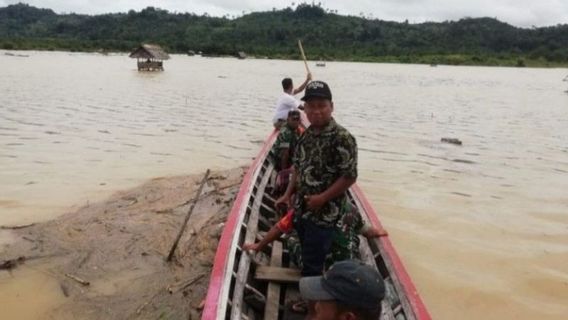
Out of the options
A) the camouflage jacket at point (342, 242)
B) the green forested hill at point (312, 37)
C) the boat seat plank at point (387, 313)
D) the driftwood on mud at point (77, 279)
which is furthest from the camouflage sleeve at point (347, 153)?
the green forested hill at point (312, 37)

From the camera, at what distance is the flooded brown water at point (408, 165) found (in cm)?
611

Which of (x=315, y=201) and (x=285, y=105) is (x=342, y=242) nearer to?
(x=315, y=201)

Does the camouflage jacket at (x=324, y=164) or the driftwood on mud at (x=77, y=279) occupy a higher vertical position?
the camouflage jacket at (x=324, y=164)

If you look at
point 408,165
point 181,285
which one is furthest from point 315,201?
point 408,165

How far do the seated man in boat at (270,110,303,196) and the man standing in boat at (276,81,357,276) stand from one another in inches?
99.5

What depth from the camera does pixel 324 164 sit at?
364 centimetres

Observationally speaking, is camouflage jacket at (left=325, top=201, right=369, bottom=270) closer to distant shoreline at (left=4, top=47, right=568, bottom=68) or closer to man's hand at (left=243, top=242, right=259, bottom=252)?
man's hand at (left=243, top=242, right=259, bottom=252)

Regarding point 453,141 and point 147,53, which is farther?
point 147,53

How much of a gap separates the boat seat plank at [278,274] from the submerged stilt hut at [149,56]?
34627 mm

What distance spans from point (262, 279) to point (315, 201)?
1.01 metres

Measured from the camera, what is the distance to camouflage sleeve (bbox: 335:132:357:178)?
3.53 m

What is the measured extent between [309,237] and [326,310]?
Result: 1789mm

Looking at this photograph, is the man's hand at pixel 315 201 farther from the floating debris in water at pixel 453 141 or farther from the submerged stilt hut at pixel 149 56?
the submerged stilt hut at pixel 149 56

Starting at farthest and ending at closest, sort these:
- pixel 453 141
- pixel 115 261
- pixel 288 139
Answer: pixel 453 141, pixel 288 139, pixel 115 261
